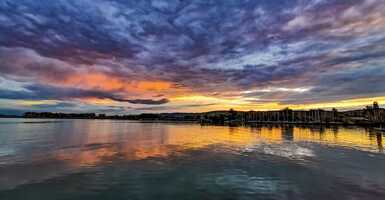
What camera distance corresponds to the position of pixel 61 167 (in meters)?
23.1

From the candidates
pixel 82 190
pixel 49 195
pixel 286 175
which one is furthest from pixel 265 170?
pixel 49 195

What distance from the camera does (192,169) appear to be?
23000 millimetres

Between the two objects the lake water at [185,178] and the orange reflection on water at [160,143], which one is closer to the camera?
the lake water at [185,178]

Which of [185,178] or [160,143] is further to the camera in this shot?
[160,143]

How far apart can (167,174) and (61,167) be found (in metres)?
11.2

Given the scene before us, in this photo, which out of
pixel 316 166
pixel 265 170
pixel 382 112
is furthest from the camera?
pixel 382 112

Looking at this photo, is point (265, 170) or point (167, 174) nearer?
point (167, 174)

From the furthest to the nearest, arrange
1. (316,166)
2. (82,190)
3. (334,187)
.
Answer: (316,166) → (334,187) → (82,190)

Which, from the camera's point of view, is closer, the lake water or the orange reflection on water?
the lake water

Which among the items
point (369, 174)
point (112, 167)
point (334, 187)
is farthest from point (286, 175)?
point (112, 167)

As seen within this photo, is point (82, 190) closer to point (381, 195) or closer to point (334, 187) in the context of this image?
point (334, 187)

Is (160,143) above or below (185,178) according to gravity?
below

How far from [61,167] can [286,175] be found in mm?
21808

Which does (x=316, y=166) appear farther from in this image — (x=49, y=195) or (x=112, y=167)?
(x=49, y=195)
